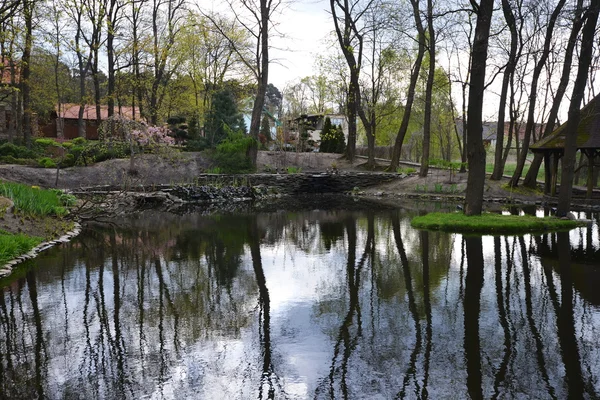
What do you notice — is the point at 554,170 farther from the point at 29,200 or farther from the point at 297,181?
the point at 29,200

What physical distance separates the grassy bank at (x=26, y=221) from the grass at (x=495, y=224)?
916 cm

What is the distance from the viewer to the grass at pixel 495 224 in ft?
39.6

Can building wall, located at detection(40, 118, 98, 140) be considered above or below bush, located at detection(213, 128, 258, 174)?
above

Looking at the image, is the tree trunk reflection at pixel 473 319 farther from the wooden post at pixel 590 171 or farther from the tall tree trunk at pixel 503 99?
the wooden post at pixel 590 171

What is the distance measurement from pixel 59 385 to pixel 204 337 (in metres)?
1.49

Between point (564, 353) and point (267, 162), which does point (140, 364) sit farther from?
point (267, 162)

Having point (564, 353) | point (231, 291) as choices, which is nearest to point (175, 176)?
point (231, 291)

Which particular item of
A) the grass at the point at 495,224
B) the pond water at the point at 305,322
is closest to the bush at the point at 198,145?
the grass at the point at 495,224

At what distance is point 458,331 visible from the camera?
207 inches

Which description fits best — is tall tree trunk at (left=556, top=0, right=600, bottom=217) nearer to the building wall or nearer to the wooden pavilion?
the wooden pavilion

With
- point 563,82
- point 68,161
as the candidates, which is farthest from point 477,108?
point 68,161

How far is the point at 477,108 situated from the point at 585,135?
8742 mm

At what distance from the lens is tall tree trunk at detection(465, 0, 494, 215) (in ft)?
41.0

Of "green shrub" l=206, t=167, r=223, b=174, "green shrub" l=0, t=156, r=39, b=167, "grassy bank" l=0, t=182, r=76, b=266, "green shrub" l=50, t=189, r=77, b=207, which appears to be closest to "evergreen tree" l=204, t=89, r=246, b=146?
"green shrub" l=206, t=167, r=223, b=174
